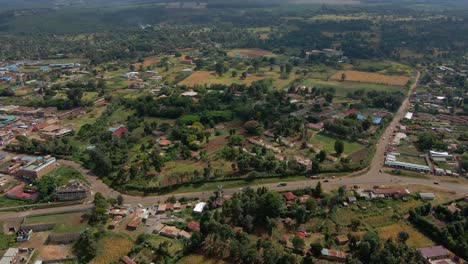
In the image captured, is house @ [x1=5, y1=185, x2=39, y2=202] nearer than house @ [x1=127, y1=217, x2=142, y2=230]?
No

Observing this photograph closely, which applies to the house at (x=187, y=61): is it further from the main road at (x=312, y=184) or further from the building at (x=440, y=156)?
the building at (x=440, y=156)

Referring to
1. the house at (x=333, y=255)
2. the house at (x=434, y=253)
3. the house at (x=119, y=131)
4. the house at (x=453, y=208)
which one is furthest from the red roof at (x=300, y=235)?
the house at (x=119, y=131)

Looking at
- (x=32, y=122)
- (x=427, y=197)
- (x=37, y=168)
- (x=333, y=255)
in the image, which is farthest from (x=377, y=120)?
(x=32, y=122)

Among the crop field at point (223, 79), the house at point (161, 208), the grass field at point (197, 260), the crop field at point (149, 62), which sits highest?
the grass field at point (197, 260)

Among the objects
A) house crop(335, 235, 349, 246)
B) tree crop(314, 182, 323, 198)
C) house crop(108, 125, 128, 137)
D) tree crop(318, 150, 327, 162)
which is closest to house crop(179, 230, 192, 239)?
house crop(335, 235, 349, 246)

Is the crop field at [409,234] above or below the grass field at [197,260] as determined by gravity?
above

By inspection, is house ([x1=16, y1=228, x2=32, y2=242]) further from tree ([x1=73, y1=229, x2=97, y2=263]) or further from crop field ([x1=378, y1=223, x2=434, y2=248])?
crop field ([x1=378, y1=223, x2=434, y2=248])

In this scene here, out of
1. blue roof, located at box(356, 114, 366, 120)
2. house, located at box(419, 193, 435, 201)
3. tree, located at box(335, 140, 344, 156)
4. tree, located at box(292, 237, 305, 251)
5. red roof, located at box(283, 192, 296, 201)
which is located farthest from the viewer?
blue roof, located at box(356, 114, 366, 120)

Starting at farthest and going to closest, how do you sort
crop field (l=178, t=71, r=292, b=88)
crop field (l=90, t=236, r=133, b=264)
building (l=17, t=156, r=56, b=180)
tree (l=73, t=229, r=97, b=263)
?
crop field (l=178, t=71, r=292, b=88) → building (l=17, t=156, r=56, b=180) → tree (l=73, t=229, r=97, b=263) → crop field (l=90, t=236, r=133, b=264)
